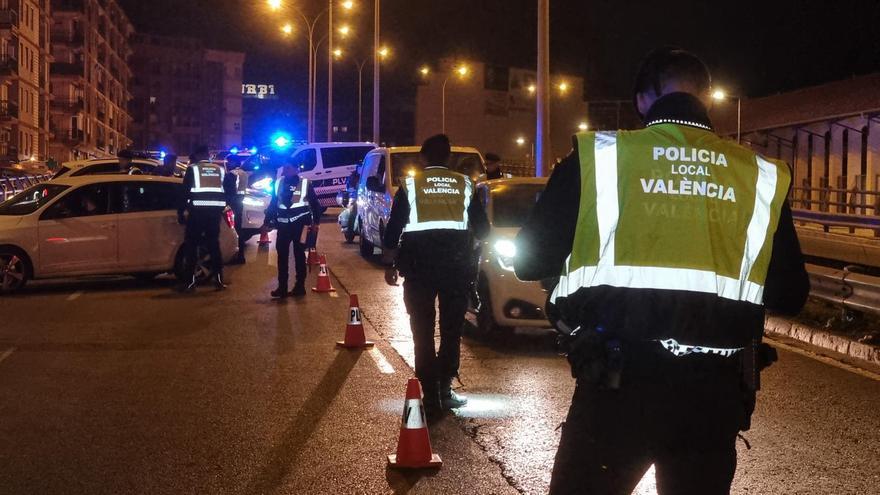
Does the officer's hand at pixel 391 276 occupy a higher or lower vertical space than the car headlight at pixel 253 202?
lower

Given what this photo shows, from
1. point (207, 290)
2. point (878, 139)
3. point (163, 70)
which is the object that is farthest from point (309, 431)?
point (163, 70)

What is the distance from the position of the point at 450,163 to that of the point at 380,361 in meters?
9.32

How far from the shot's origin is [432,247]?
22.8 ft

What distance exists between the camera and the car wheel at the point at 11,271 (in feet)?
46.4

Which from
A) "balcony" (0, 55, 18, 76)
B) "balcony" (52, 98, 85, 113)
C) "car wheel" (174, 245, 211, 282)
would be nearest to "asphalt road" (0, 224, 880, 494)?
"car wheel" (174, 245, 211, 282)

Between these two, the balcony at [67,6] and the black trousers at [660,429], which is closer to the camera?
the black trousers at [660,429]

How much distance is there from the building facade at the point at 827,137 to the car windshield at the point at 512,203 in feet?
58.5

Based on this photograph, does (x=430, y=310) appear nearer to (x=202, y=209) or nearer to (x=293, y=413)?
(x=293, y=413)

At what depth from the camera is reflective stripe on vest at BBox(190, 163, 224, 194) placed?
14.2m

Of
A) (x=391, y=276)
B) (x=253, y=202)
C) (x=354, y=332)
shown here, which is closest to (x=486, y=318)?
(x=354, y=332)

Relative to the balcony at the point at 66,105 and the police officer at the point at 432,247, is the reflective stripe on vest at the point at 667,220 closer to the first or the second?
the police officer at the point at 432,247

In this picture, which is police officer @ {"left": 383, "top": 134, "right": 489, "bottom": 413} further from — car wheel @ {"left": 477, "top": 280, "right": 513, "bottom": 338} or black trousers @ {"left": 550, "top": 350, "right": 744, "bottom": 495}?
black trousers @ {"left": 550, "top": 350, "right": 744, "bottom": 495}

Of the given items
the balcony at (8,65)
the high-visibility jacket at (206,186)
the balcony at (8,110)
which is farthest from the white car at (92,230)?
the balcony at (8,110)

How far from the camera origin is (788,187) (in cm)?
303
